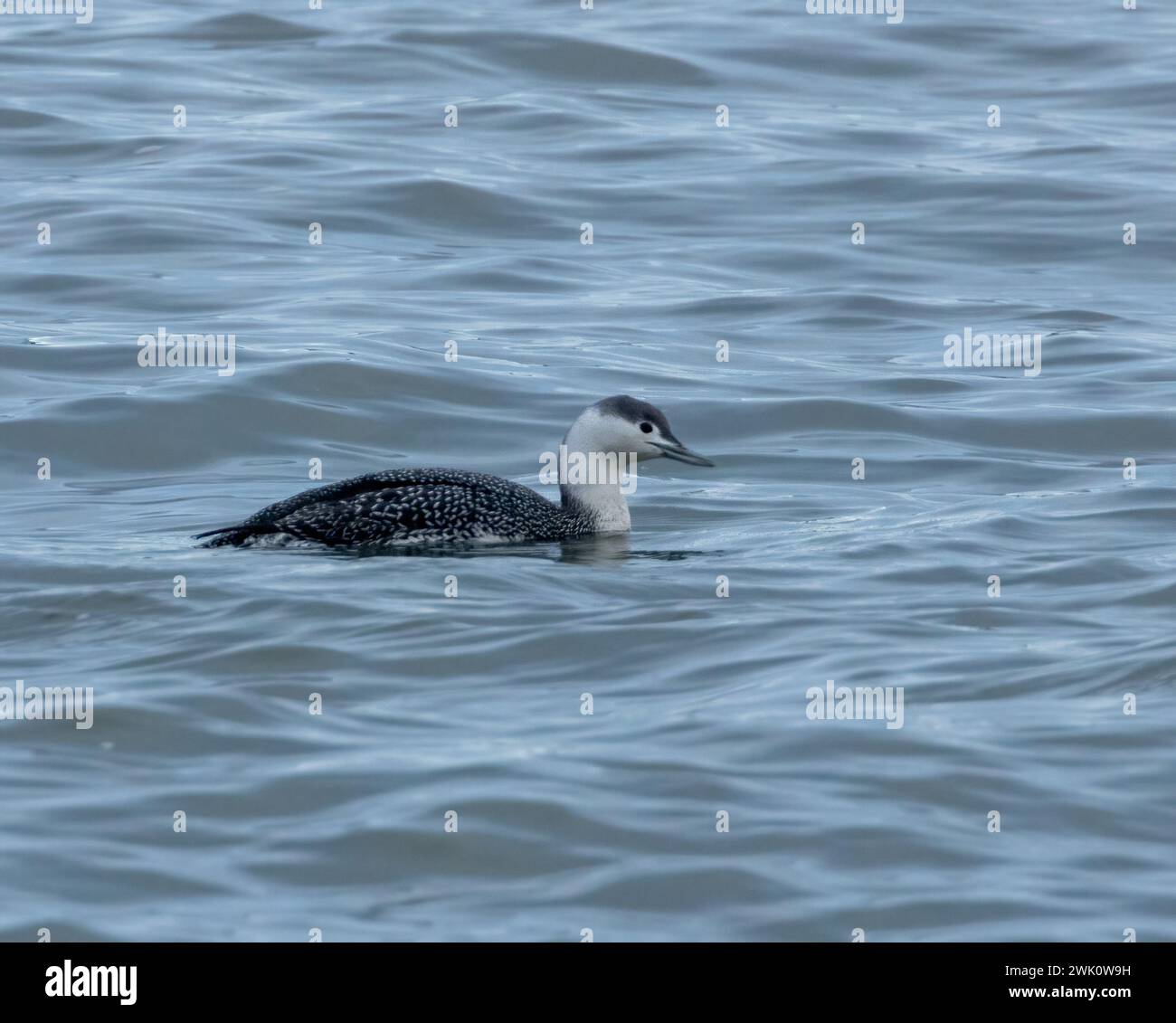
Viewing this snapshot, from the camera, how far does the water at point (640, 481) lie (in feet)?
25.0

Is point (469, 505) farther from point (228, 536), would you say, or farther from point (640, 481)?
point (640, 481)

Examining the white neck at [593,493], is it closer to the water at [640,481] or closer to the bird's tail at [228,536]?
the water at [640,481]

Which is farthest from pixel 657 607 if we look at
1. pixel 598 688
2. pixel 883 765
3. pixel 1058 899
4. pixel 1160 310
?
pixel 1160 310

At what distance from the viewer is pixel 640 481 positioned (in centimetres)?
1412

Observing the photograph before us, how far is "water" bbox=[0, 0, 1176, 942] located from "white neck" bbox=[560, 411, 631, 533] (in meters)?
0.24

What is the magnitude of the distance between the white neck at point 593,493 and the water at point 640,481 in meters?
0.24

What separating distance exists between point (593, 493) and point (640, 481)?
6.16 feet

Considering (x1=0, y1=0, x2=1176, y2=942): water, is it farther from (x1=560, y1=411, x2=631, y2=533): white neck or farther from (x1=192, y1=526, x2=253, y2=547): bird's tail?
(x1=560, y1=411, x2=631, y2=533): white neck

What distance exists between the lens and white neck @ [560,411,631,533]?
40.3 ft

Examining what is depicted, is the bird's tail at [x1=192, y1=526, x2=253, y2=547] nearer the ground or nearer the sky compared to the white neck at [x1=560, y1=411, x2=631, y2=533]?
nearer the ground

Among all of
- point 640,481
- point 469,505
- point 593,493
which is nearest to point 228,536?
point 469,505

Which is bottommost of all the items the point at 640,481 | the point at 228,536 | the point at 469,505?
the point at 228,536

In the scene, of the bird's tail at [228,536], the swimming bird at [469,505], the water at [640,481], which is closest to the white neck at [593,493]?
the swimming bird at [469,505]

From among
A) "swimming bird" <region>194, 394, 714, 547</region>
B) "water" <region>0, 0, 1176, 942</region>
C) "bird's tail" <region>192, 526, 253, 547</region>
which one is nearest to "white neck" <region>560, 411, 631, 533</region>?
"swimming bird" <region>194, 394, 714, 547</region>
